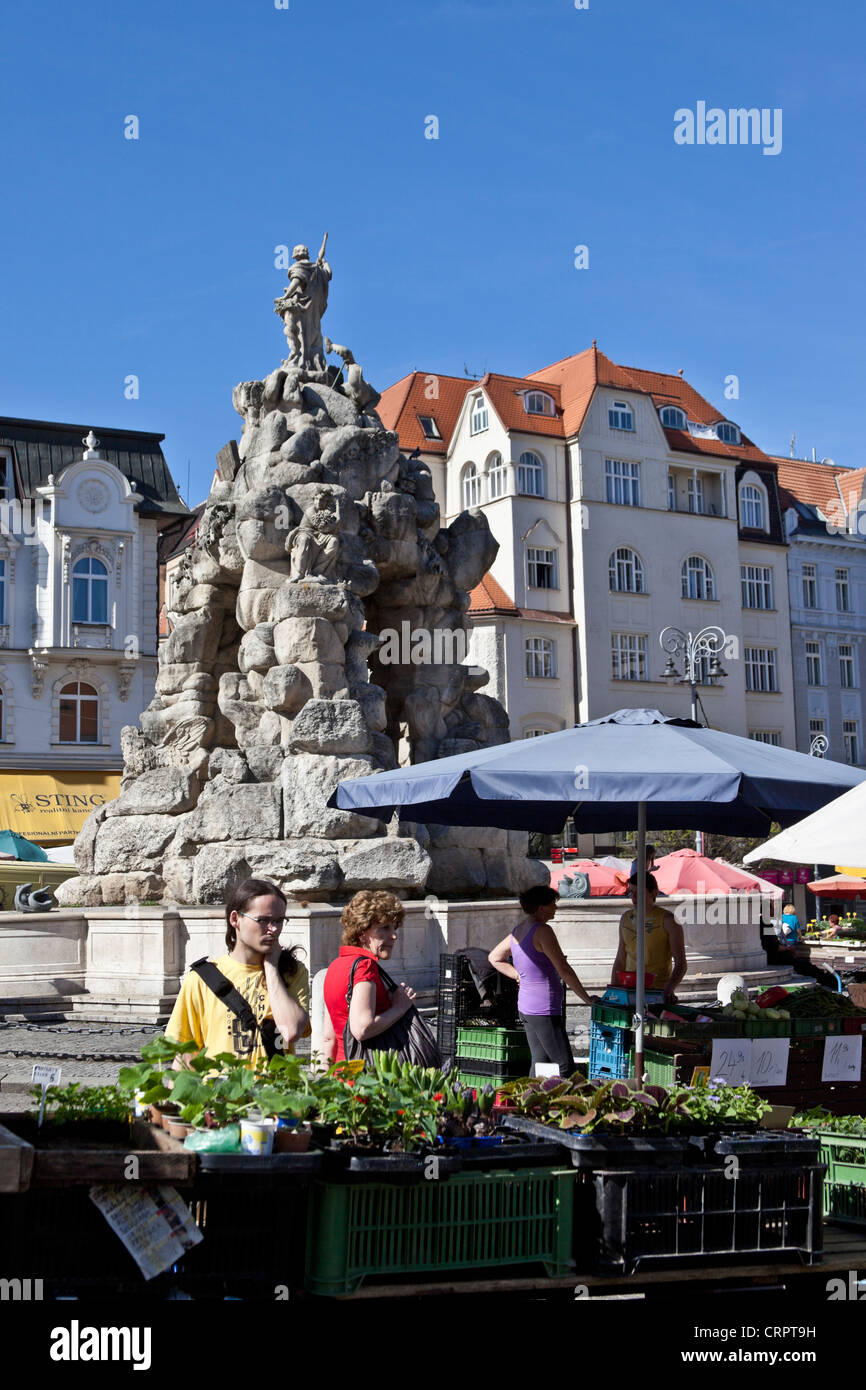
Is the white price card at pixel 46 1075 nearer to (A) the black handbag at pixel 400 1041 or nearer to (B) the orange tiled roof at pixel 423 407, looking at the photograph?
(A) the black handbag at pixel 400 1041

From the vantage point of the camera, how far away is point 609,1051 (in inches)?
303

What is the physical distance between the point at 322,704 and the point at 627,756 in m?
7.39

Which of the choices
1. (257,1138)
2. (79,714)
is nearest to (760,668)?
(79,714)

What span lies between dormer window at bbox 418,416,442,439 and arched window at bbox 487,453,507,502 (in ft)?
8.77

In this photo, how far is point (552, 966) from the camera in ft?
25.1

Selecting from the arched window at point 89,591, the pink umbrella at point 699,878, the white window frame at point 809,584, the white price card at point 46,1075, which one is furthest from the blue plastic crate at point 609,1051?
the white window frame at point 809,584

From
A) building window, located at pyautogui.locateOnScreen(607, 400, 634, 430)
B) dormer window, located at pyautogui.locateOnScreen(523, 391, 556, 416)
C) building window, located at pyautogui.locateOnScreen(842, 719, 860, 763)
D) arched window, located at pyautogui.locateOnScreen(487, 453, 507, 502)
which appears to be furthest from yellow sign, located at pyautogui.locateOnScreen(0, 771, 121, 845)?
building window, located at pyautogui.locateOnScreen(842, 719, 860, 763)

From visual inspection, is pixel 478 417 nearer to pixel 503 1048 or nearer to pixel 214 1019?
pixel 503 1048

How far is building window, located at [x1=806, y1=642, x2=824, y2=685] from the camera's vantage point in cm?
4766

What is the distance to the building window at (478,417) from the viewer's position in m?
41.9

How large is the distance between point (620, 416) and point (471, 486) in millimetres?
5111

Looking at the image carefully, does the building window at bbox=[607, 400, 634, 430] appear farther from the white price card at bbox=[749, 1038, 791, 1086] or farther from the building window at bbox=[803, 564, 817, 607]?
the white price card at bbox=[749, 1038, 791, 1086]
